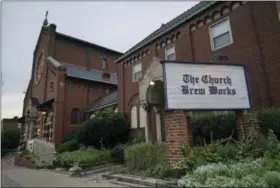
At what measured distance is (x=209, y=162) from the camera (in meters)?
6.74

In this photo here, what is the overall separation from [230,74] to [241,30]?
4154 millimetres

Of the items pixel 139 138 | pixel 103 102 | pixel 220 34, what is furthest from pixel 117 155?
pixel 103 102

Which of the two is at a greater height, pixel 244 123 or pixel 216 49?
pixel 216 49

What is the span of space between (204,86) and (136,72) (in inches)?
424

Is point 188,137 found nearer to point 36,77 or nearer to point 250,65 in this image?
point 250,65

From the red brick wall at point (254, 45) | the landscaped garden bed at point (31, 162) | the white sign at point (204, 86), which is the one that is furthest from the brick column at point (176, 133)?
the landscaped garden bed at point (31, 162)

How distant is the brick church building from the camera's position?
2270 cm

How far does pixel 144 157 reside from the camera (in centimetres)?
833

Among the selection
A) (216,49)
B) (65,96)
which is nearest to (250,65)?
(216,49)

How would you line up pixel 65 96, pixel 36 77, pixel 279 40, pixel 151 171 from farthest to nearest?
pixel 36 77, pixel 65 96, pixel 279 40, pixel 151 171

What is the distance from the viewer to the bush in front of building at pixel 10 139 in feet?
93.0

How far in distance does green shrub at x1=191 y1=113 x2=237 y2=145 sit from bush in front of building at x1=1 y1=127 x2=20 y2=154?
27.2m

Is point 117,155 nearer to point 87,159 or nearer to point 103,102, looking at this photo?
point 87,159

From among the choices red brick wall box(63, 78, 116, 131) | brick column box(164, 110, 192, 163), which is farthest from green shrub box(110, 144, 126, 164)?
red brick wall box(63, 78, 116, 131)
